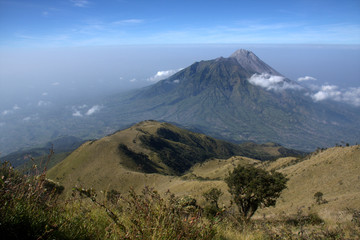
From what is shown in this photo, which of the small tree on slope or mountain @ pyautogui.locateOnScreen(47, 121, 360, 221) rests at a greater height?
the small tree on slope

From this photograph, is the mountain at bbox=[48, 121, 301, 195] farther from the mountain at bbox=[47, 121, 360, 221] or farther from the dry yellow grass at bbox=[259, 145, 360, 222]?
the dry yellow grass at bbox=[259, 145, 360, 222]

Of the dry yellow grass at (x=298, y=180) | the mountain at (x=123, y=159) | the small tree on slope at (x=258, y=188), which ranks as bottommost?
the mountain at (x=123, y=159)

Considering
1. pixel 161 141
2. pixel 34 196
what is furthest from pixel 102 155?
pixel 34 196

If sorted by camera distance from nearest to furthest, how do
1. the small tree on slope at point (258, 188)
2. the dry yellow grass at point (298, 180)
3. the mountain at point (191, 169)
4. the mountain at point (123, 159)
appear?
1. the small tree on slope at point (258, 188)
2. the dry yellow grass at point (298, 180)
3. the mountain at point (191, 169)
4. the mountain at point (123, 159)

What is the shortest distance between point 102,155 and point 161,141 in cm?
3976

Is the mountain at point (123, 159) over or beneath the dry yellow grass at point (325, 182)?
beneath

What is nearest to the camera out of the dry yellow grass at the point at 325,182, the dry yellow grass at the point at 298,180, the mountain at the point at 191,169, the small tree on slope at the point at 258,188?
the small tree on slope at the point at 258,188

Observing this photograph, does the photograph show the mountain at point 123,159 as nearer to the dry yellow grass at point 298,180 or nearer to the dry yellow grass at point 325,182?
the dry yellow grass at point 298,180

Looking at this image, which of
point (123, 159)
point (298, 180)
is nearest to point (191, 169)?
point (123, 159)

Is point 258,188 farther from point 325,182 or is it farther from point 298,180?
point 298,180

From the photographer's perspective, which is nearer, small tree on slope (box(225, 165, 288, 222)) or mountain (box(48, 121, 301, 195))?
small tree on slope (box(225, 165, 288, 222))

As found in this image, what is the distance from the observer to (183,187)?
40.0 metres

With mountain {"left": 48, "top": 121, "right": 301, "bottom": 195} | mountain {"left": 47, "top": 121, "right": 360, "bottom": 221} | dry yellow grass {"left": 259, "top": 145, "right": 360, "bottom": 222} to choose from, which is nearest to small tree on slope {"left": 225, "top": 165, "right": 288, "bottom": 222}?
mountain {"left": 47, "top": 121, "right": 360, "bottom": 221}

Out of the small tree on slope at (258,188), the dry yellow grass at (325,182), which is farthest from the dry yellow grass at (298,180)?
the small tree on slope at (258,188)
